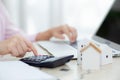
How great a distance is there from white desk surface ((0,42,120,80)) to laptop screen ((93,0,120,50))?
0.34 m

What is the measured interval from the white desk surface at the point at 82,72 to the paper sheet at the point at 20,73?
0.06 m

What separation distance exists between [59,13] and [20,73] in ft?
5.39

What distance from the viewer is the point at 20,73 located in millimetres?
856

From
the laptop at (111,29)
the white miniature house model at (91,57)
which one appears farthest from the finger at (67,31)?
the white miniature house model at (91,57)

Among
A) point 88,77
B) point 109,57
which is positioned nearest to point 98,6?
point 109,57

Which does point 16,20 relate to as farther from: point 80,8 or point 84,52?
point 84,52

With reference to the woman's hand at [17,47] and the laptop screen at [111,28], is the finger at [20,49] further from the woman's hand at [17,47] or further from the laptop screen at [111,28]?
the laptop screen at [111,28]

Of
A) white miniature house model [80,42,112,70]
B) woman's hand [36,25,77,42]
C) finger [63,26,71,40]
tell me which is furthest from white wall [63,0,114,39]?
white miniature house model [80,42,112,70]

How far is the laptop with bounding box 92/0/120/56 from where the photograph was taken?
1372 millimetres

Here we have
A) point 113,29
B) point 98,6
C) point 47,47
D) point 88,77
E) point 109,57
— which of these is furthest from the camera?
point 98,6

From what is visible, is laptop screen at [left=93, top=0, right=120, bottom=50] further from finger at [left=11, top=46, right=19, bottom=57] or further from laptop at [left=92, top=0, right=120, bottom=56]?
finger at [left=11, top=46, right=19, bottom=57]

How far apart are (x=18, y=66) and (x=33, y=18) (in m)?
1.59

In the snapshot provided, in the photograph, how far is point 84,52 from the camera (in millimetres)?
948

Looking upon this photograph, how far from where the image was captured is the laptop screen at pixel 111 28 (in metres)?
1.38
